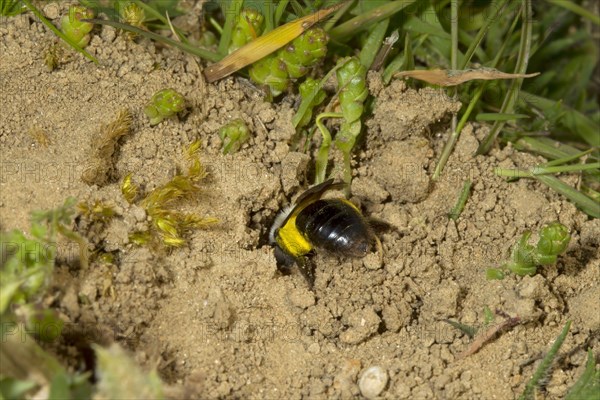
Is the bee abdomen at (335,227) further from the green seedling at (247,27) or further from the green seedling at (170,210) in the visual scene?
the green seedling at (247,27)

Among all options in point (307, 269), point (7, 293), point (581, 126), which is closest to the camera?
point (7, 293)

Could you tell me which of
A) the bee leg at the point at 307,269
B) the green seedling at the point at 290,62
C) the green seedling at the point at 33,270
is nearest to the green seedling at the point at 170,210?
the green seedling at the point at 33,270

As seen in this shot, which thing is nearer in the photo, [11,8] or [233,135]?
[233,135]

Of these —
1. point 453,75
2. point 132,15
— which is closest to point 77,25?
point 132,15

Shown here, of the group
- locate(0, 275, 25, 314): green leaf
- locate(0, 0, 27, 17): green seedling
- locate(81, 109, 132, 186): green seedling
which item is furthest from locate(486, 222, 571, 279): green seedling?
locate(0, 0, 27, 17): green seedling

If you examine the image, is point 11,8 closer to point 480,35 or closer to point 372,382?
point 480,35
